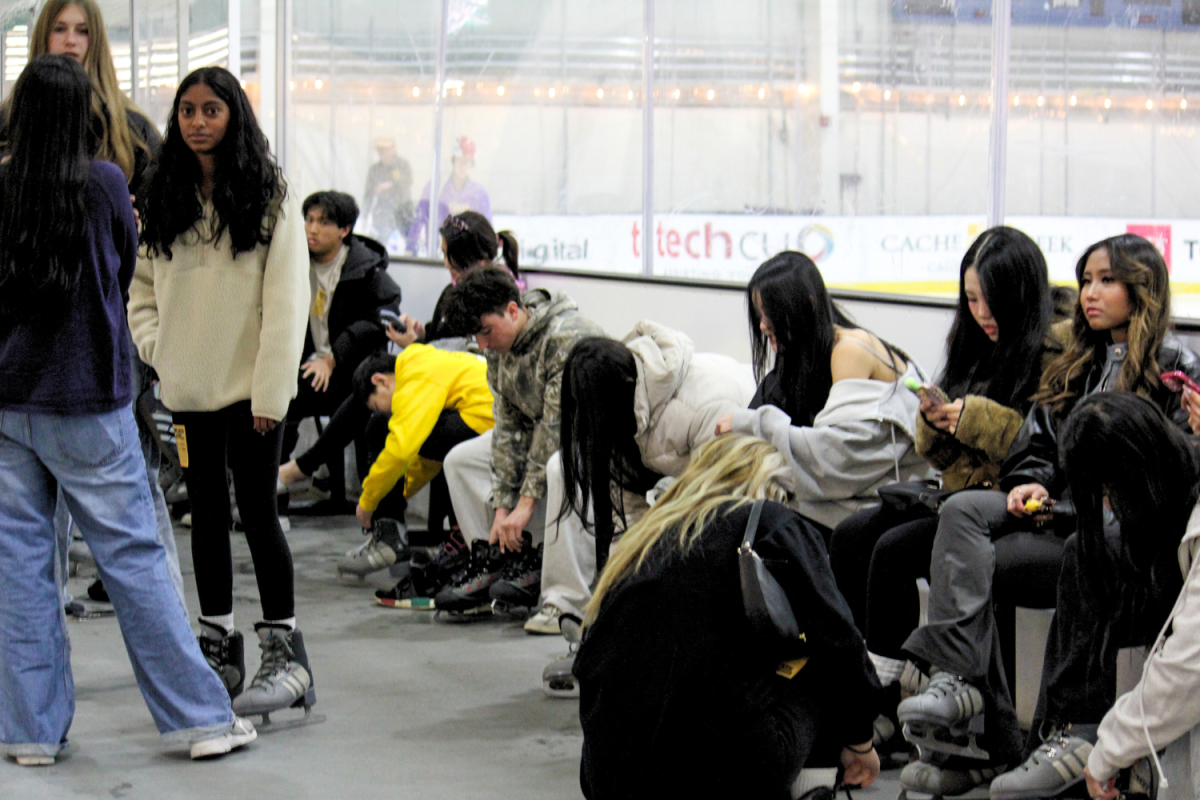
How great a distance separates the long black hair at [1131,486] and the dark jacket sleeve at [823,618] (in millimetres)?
653

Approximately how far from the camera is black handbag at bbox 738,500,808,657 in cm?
188

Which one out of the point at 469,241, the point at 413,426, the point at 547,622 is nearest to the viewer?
the point at 547,622

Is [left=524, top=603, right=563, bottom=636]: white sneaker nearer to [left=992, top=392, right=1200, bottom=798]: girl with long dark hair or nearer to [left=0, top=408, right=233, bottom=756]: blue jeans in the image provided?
[left=0, top=408, right=233, bottom=756]: blue jeans

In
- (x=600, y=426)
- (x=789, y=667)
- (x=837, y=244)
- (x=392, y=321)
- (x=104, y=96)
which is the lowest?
(x=789, y=667)

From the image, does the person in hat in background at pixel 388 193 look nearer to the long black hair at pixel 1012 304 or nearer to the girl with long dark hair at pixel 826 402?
the girl with long dark hair at pixel 826 402

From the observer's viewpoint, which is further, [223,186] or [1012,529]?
[223,186]

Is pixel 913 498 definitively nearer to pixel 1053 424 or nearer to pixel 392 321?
pixel 1053 424

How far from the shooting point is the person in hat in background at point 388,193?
7496 mm

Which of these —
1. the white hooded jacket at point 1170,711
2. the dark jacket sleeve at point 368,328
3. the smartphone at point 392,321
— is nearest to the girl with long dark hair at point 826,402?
the white hooded jacket at point 1170,711

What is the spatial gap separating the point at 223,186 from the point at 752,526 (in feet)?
5.52

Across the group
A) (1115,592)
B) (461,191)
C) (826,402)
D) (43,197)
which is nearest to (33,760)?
(43,197)

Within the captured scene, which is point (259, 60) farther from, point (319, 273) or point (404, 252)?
point (319, 273)

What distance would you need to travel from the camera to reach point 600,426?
340 cm

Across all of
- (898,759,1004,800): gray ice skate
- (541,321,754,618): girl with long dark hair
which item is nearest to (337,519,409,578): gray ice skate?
(541,321,754,618): girl with long dark hair
